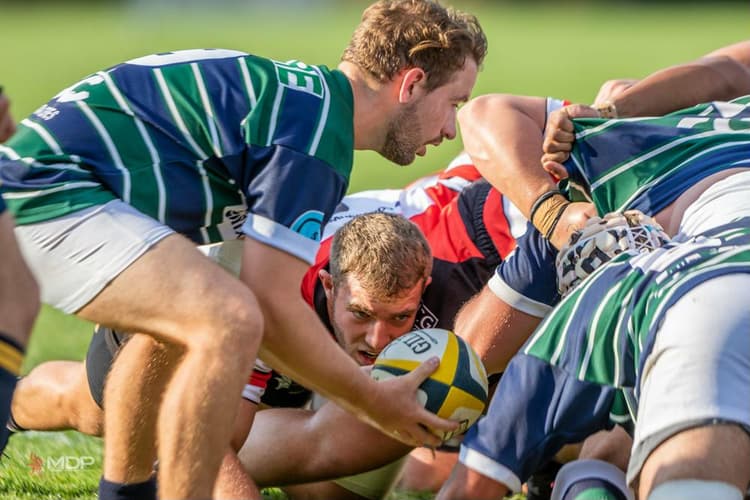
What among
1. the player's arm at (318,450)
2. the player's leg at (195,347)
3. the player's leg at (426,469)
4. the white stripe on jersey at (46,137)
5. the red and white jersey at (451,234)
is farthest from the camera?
the red and white jersey at (451,234)

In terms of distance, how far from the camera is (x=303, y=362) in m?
4.11

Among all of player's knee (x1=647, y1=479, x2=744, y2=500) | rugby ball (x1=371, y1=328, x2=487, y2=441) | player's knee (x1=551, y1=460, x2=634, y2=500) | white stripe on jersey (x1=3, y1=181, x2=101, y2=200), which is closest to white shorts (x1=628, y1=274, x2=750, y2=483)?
player's knee (x1=647, y1=479, x2=744, y2=500)

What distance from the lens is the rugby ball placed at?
434cm

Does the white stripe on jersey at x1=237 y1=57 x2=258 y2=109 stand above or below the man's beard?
above

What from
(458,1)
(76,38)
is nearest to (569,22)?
(458,1)

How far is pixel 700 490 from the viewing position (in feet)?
11.7

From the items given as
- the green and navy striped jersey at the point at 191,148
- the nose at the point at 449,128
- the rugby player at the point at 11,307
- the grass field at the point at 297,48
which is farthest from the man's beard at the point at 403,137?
the rugby player at the point at 11,307

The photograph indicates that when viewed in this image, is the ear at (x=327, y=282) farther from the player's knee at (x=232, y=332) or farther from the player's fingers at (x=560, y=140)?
the player's knee at (x=232, y=332)

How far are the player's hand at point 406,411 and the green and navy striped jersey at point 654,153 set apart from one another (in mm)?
1253

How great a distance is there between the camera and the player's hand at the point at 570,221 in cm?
507

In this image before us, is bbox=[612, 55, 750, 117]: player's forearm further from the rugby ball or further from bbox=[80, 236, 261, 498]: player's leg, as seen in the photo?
bbox=[80, 236, 261, 498]: player's leg

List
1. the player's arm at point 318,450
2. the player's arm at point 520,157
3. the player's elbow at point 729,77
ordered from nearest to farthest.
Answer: the player's arm at point 318,450 < the player's arm at point 520,157 < the player's elbow at point 729,77

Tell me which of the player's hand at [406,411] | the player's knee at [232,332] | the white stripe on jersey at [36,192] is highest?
the white stripe on jersey at [36,192]

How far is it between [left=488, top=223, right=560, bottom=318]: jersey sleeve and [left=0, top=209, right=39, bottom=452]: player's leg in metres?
2.53
